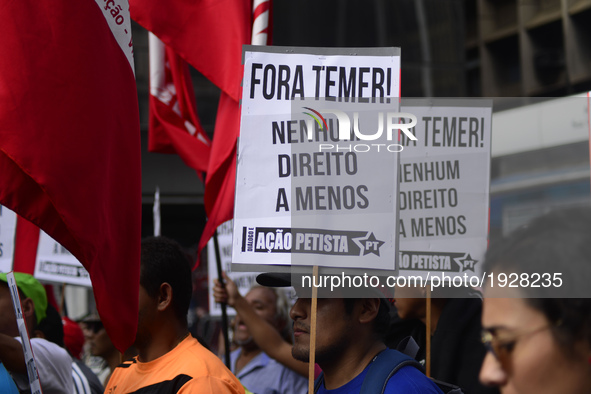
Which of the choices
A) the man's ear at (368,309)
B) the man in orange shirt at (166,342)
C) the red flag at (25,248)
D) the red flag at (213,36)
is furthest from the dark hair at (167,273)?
the red flag at (25,248)

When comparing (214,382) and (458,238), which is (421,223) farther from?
(214,382)

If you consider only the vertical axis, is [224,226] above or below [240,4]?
below

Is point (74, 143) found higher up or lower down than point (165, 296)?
higher up

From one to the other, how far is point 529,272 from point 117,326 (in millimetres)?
1833

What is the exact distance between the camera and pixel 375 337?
2984 millimetres

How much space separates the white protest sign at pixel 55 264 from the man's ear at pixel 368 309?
Result: 3724mm

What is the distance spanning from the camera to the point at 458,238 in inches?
148

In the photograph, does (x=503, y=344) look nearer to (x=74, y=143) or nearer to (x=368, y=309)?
(x=368, y=309)

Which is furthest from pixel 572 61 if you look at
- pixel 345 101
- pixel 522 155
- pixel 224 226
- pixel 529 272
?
pixel 529 272

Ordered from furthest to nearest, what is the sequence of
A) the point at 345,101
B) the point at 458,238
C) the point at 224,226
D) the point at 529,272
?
1. the point at 224,226
2. the point at 458,238
3. the point at 345,101
4. the point at 529,272

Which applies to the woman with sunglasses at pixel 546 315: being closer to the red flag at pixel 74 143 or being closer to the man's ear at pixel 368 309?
the man's ear at pixel 368 309

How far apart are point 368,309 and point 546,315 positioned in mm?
1514

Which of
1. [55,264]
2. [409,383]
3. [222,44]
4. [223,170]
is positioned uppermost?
[222,44]

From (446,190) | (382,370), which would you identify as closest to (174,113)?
(446,190)
